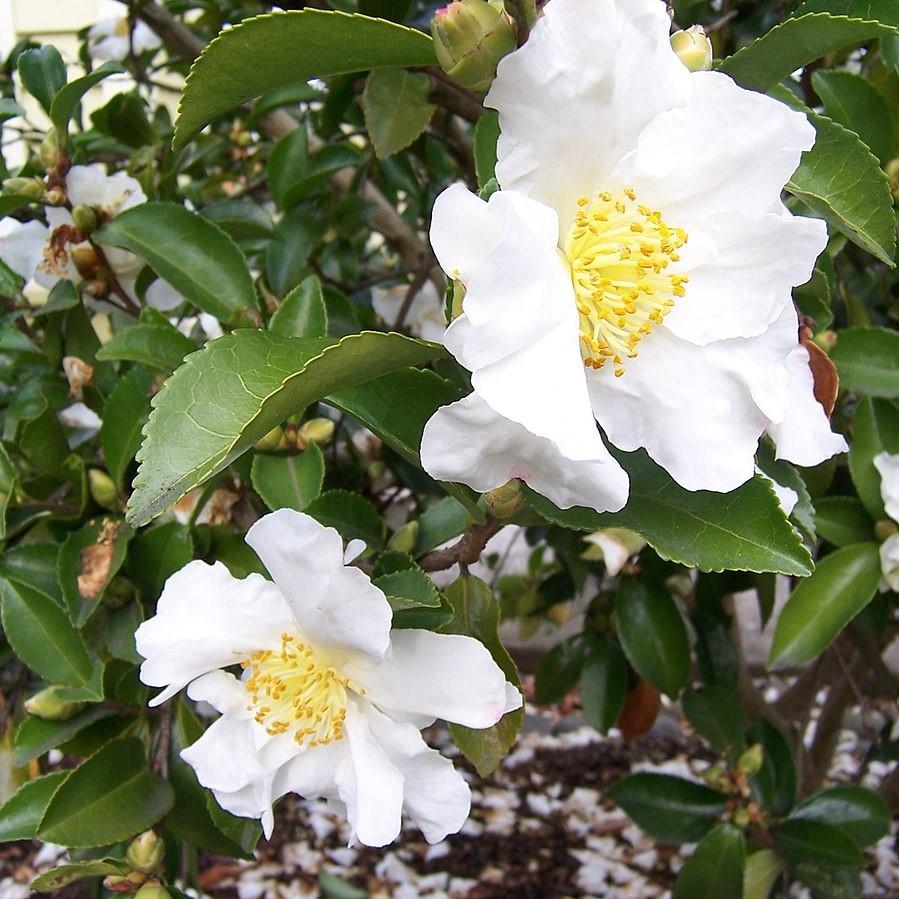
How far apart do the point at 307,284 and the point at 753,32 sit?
99cm

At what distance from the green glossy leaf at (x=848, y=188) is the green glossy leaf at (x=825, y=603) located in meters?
0.40

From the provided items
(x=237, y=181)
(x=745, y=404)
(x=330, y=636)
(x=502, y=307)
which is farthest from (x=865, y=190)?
(x=237, y=181)

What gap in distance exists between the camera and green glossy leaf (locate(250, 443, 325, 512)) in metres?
0.78

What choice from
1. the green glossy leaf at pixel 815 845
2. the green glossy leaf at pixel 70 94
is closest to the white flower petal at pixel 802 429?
the green glossy leaf at pixel 70 94

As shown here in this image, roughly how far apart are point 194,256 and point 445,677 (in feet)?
1.57

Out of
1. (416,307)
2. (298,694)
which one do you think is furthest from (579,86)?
(416,307)

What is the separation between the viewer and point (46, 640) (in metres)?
0.84

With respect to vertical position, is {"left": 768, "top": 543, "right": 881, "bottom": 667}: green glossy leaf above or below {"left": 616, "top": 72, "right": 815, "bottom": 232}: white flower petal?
below

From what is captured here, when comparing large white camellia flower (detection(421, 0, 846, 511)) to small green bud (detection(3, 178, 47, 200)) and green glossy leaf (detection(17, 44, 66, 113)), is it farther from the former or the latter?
green glossy leaf (detection(17, 44, 66, 113))

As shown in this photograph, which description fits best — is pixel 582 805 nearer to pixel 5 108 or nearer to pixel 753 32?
pixel 753 32

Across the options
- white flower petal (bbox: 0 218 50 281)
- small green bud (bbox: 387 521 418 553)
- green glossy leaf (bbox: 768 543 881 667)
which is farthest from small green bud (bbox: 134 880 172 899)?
white flower petal (bbox: 0 218 50 281)

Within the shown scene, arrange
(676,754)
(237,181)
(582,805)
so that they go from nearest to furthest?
(237,181), (582,805), (676,754)

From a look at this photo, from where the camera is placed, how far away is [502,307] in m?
0.46

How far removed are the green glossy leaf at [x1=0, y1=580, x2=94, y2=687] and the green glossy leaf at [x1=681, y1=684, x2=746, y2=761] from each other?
88 cm
